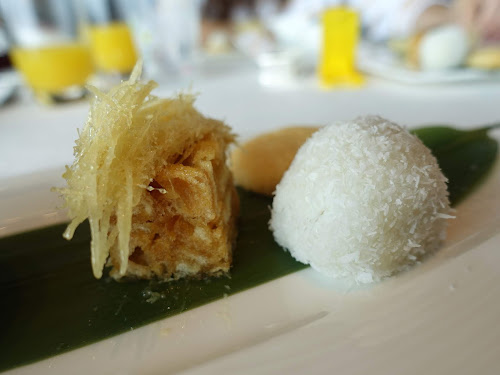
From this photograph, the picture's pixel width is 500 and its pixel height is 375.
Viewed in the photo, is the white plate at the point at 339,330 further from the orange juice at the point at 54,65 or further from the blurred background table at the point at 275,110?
the orange juice at the point at 54,65

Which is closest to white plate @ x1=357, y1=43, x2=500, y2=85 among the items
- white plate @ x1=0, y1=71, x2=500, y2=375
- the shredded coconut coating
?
white plate @ x1=0, y1=71, x2=500, y2=375

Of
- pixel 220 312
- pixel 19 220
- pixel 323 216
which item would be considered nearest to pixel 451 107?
pixel 323 216

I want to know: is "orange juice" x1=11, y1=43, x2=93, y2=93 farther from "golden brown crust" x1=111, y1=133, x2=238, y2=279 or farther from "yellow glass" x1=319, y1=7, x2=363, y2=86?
"golden brown crust" x1=111, y1=133, x2=238, y2=279

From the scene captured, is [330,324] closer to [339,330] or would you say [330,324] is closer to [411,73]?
[339,330]

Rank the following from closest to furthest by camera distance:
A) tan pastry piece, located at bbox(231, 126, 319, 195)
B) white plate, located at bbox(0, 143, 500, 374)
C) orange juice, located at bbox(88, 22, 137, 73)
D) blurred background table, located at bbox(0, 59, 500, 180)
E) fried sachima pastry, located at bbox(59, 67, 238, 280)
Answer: white plate, located at bbox(0, 143, 500, 374) → fried sachima pastry, located at bbox(59, 67, 238, 280) → tan pastry piece, located at bbox(231, 126, 319, 195) → blurred background table, located at bbox(0, 59, 500, 180) → orange juice, located at bbox(88, 22, 137, 73)

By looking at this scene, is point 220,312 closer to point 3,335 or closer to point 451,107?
point 3,335

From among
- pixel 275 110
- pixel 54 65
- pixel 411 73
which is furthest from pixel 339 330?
pixel 54 65
